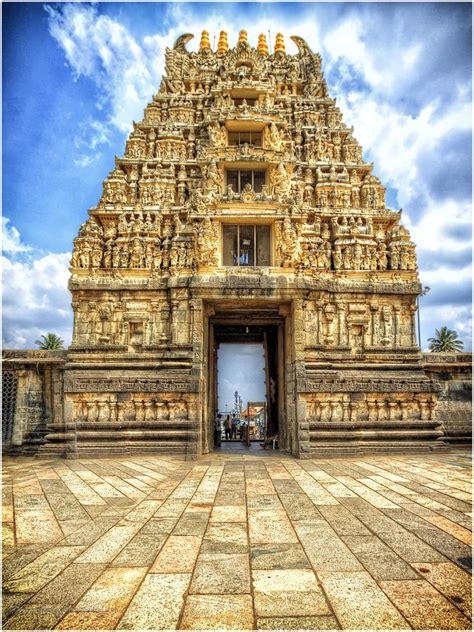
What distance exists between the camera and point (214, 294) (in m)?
13.9

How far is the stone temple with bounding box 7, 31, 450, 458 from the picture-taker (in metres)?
13.1

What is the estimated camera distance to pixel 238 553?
15.8 feet

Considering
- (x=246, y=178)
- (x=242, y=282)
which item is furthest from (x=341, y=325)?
(x=246, y=178)

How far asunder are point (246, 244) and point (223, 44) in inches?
509

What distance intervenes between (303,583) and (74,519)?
373cm

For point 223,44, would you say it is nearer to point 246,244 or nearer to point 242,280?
point 246,244

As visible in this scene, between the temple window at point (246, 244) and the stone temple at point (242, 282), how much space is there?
50 millimetres

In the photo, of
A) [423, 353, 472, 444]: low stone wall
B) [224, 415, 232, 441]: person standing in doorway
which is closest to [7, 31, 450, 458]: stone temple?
[423, 353, 472, 444]: low stone wall

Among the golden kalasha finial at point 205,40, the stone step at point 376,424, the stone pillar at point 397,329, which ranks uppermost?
the golden kalasha finial at point 205,40

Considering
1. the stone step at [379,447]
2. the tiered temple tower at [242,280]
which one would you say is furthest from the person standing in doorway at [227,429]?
the stone step at [379,447]

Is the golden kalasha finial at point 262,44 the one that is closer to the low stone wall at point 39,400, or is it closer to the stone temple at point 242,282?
the stone temple at point 242,282

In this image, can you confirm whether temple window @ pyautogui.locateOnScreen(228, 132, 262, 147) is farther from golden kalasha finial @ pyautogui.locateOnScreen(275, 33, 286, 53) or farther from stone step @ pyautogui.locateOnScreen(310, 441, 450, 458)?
stone step @ pyautogui.locateOnScreen(310, 441, 450, 458)

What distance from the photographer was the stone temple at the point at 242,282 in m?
13.1

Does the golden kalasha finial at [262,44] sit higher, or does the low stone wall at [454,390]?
the golden kalasha finial at [262,44]
